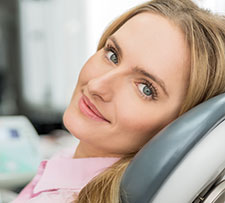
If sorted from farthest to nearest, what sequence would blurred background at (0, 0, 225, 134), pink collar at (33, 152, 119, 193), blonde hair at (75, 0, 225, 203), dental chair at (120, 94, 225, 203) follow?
1. blurred background at (0, 0, 225, 134)
2. pink collar at (33, 152, 119, 193)
3. blonde hair at (75, 0, 225, 203)
4. dental chair at (120, 94, 225, 203)

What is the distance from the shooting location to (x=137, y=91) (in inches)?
32.8

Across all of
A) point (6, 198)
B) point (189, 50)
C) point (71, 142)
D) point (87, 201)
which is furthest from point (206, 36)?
point (71, 142)

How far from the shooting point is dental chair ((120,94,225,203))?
636 mm

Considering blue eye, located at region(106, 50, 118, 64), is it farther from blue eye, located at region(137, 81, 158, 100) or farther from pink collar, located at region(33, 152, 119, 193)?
pink collar, located at region(33, 152, 119, 193)

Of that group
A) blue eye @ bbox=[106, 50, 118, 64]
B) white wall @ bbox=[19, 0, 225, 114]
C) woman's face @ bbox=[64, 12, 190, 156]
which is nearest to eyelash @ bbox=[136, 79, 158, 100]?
woman's face @ bbox=[64, 12, 190, 156]

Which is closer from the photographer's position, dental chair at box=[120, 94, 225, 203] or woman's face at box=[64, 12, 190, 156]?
dental chair at box=[120, 94, 225, 203]

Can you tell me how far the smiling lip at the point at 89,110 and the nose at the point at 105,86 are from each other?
0.03 m

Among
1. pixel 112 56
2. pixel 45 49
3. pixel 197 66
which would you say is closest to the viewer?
pixel 197 66

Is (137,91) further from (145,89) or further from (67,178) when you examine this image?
(67,178)

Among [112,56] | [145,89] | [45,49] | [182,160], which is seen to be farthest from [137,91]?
[45,49]

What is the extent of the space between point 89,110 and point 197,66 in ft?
0.82

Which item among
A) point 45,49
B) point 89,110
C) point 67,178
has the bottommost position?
point 45,49

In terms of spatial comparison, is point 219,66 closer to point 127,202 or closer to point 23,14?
point 127,202

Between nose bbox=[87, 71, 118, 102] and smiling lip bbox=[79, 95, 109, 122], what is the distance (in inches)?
Result: 1.3
